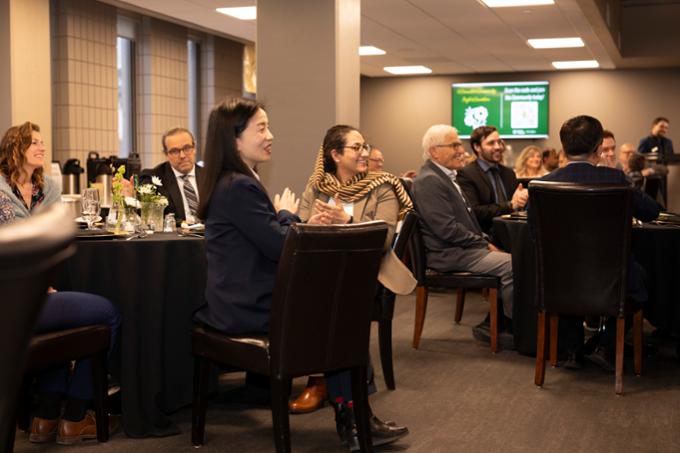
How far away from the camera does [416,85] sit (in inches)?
Result: 661

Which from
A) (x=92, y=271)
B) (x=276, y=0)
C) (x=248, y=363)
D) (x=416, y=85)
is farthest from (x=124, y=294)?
(x=416, y=85)

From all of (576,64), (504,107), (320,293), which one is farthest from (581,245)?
(504,107)

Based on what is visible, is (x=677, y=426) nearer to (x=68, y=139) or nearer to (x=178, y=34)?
(x=68, y=139)

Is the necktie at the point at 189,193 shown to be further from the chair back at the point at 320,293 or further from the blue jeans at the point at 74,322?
the chair back at the point at 320,293

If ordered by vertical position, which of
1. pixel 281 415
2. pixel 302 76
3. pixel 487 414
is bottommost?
pixel 487 414

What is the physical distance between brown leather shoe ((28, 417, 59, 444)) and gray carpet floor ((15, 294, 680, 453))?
0.17ft

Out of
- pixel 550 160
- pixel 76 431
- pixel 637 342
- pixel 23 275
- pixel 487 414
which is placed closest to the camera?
pixel 23 275

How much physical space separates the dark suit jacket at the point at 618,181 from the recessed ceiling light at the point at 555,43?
775 cm

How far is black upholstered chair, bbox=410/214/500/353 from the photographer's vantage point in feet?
16.7

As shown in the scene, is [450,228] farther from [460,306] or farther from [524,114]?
[524,114]

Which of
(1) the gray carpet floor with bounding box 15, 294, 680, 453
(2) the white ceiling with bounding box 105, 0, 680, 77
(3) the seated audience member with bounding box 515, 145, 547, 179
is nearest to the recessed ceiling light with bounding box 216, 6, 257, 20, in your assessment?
(2) the white ceiling with bounding box 105, 0, 680, 77

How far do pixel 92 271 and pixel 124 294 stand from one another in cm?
16

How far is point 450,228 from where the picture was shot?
16.8ft

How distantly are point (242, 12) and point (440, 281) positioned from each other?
5.17 m
